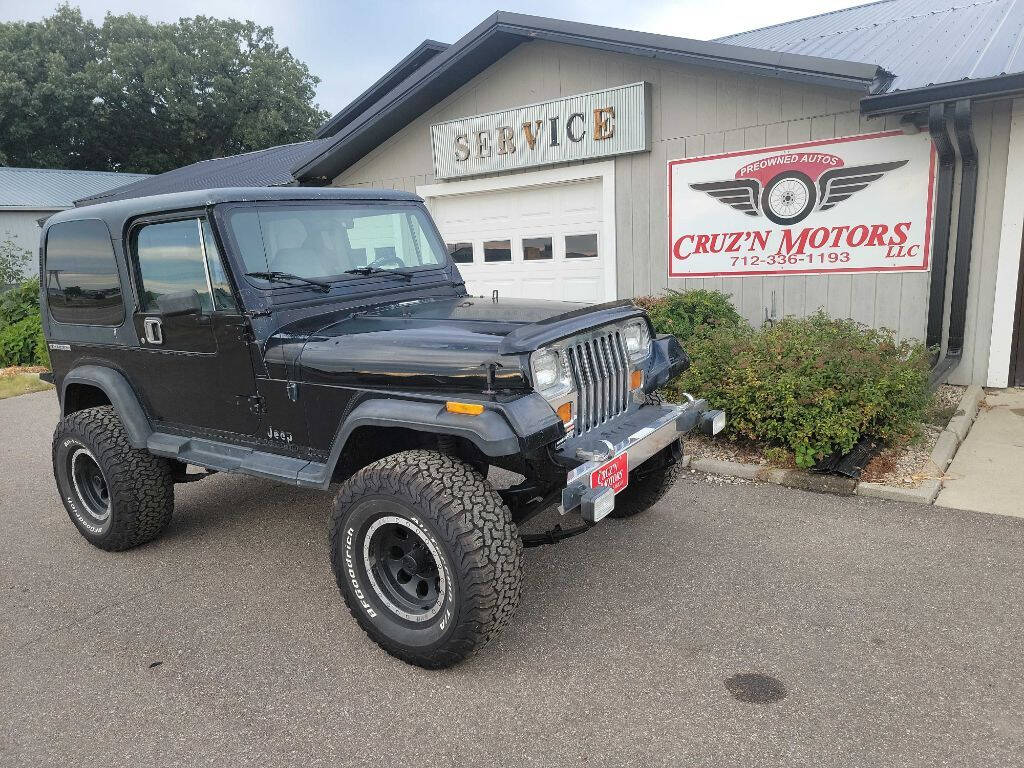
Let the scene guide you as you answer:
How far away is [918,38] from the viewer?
7.70 metres

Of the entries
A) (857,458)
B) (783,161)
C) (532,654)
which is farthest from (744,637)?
(783,161)

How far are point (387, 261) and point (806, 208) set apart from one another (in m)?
5.35

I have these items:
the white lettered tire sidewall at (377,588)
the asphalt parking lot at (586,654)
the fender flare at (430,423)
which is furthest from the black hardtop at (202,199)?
the asphalt parking lot at (586,654)

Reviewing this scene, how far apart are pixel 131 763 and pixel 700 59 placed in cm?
765

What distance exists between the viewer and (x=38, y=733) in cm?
281

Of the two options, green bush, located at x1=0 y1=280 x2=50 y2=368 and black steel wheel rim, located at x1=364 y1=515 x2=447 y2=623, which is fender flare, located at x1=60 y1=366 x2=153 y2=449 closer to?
black steel wheel rim, located at x1=364 y1=515 x2=447 y2=623

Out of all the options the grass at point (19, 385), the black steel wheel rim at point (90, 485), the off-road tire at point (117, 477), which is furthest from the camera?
the grass at point (19, 385)

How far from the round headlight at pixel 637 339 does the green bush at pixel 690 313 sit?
11.0ft

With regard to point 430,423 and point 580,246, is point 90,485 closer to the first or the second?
point 430,423

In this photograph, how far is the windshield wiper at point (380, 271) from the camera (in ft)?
13.3

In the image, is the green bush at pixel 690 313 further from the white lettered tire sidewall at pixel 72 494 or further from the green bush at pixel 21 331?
the green bush at pixel 21 331

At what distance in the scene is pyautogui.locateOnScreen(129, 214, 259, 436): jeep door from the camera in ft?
12.0

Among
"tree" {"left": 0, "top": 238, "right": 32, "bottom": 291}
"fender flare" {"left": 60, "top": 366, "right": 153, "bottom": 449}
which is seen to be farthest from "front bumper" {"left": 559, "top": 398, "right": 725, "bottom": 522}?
"tree" {"left": 0, "top": 238, "right": 32, "bottom": 291}

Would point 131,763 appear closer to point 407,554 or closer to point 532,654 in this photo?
point 407,554
